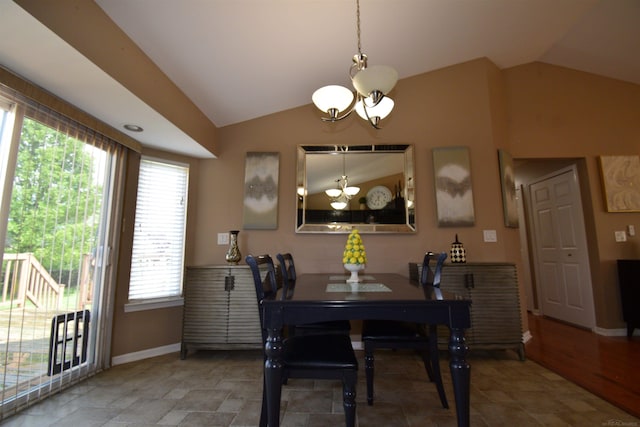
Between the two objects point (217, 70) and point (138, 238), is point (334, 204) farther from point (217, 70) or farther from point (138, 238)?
point (138, 238)

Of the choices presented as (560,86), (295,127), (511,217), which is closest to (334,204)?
(295,127)

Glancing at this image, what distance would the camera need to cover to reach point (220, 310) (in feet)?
8.51

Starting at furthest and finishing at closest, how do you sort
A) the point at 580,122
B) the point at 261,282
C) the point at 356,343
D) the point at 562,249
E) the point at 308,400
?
the point at 562,249 < the point at 580,122 < the point at 356,343 < the point at 308,400 < the point at 261,282

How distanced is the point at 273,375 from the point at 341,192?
2081 mm

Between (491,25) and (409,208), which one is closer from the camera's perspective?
(491,25)

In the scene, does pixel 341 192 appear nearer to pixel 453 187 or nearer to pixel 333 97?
pixel 453 187

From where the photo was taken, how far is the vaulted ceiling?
5.31ft

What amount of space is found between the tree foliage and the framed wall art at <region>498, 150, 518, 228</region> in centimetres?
387

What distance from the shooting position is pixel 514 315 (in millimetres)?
2514

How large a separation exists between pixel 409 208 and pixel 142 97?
8.42ft

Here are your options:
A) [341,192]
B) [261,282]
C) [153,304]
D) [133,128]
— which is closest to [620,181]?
[341,192]

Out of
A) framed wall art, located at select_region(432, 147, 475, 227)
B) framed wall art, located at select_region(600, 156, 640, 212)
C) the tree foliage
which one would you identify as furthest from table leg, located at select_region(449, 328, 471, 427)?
framed wall art, located at select_region(600, 156, 640, 212)

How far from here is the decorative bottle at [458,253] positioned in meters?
2.73

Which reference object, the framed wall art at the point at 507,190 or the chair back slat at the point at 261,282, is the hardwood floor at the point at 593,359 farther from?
the chair back slat at the point at 261,282
